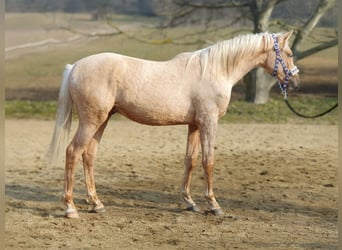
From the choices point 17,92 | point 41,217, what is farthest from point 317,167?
point 17,92

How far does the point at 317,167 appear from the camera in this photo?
807 cm

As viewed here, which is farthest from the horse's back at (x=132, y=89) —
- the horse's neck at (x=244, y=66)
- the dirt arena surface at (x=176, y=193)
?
the dirt arena surface at (x=176, y=193)

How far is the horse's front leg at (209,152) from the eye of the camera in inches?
227

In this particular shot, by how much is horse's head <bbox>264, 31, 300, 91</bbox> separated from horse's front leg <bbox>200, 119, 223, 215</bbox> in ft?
2.48

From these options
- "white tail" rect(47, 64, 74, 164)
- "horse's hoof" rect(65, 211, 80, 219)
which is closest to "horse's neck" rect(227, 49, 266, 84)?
"white tail" rect(47, 64, 74, 164)

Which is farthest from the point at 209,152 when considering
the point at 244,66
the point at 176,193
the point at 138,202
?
the point at 176,193

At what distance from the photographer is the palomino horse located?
5.66 meters

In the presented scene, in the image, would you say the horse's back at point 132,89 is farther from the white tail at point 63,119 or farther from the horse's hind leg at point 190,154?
the horse's hind leg at point 190,154

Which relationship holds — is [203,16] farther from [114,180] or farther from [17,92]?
[114,180]

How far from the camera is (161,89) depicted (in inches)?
224

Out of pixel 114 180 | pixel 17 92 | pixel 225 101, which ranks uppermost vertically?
pixel 225 101

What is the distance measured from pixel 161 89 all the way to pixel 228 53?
2.28ft

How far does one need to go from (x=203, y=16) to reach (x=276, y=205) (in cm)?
1009

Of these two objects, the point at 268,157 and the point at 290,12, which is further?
the point at 290,12
